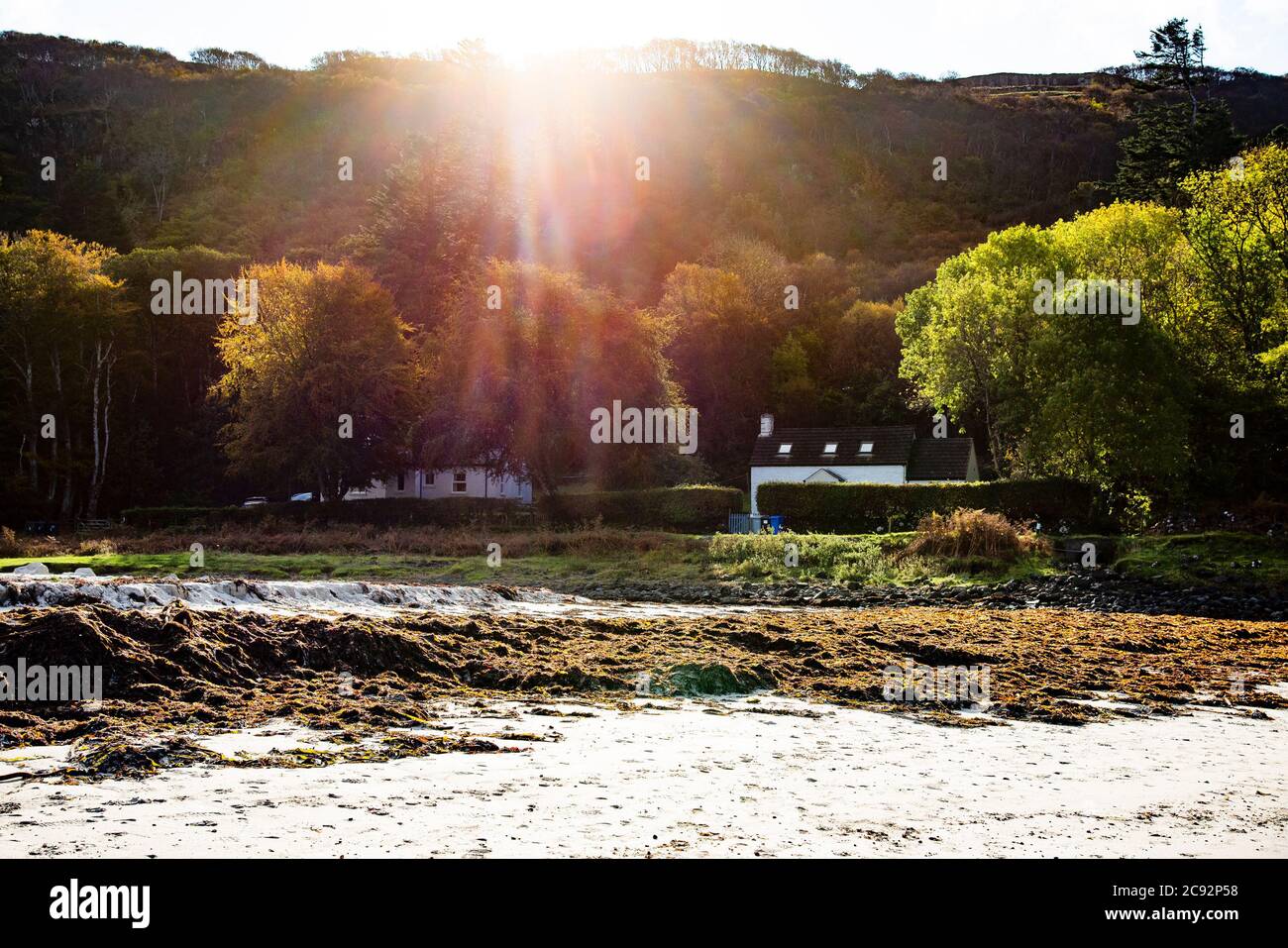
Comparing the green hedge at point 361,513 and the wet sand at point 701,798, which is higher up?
the green hedge at point 361,513

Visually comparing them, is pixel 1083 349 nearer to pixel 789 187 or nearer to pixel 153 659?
pixel 153 659

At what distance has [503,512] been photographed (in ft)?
150

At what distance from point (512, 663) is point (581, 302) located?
34.2 metres

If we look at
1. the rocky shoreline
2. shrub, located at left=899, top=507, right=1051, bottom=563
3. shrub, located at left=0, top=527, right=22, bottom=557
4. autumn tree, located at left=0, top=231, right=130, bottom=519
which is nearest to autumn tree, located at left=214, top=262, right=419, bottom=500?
autumn tree, located at left=0, top=231, right=130, bottom=519

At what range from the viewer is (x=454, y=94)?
12988cm

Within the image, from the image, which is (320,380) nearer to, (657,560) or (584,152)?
(657,560)

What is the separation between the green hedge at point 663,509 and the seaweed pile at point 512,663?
2144cm

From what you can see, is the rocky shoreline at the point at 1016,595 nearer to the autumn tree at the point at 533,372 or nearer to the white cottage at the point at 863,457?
the autumn tree at the point at 533,372

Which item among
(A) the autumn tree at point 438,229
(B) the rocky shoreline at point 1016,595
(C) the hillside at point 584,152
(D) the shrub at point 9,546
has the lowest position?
(B) the rocky shoreline at point 1016,595

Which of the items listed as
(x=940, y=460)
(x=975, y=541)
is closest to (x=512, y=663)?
(x=975, y=541)

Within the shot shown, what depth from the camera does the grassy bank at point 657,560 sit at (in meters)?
29.3

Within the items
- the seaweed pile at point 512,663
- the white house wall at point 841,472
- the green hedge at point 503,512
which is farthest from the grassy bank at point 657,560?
the white house wall at point 841,472

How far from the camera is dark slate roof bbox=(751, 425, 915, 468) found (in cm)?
5753

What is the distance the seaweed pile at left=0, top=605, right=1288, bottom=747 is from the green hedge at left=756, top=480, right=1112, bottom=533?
1637 centimetres
